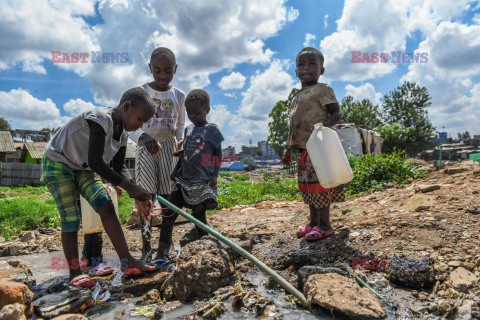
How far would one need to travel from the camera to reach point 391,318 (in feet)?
5.25

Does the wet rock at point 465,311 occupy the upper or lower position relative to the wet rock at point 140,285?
upper

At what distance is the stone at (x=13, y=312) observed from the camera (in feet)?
4.88

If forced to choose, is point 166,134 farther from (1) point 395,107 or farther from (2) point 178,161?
(1) point 395,107

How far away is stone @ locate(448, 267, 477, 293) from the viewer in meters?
1.73

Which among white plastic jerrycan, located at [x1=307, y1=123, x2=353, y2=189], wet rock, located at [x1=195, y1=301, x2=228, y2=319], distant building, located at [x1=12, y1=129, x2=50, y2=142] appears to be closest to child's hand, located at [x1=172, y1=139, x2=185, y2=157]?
white plastic jerrycan, located at [x1=307, y1=123, x2=353, y2=189]

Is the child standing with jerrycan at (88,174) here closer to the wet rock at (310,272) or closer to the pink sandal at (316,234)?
the wet rock at (310,272)

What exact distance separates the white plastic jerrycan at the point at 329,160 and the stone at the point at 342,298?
740mm

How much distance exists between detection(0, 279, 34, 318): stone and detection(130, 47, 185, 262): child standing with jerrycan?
126 centimetres

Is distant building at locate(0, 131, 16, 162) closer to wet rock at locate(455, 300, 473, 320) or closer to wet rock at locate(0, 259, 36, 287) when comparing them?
wet rock at locate(0, 259, 36, 287)

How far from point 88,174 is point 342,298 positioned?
1927 millimetres

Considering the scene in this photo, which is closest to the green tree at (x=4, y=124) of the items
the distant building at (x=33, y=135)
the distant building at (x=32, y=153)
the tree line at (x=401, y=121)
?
the distant building at (x=33, y=135)

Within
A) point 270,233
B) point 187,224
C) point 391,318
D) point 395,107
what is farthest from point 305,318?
point 395,107

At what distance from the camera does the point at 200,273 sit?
1903 millimetres

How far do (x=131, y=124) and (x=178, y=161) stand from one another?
0.73m
